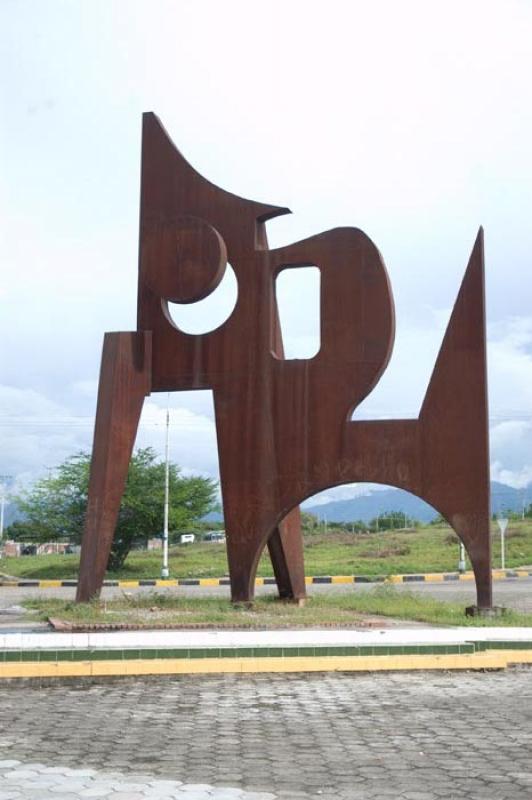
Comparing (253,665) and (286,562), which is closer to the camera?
(253,665)

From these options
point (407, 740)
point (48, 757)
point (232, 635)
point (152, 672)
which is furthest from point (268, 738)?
point (232, 635)

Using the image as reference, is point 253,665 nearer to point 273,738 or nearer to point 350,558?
point 273,738

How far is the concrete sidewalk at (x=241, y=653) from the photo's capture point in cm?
797

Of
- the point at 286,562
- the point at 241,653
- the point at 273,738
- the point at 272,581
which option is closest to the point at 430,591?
the point at 272,581

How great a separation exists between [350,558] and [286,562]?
59.3 ft

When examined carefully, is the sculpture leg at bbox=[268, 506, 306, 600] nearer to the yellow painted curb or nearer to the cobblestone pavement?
the yellow painted curb

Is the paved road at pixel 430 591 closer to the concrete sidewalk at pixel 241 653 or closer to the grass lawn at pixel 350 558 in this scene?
the grass lawn at pixel 350 558

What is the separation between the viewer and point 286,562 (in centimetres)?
1418

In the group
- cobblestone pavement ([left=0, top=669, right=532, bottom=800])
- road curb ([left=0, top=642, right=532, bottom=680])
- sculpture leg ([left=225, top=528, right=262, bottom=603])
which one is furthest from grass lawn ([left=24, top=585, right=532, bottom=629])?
cobblestone pavement ([left=0, top=669, right=532, bottom=800])

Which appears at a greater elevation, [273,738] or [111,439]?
[111,439]

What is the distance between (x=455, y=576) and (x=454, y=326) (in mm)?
13749

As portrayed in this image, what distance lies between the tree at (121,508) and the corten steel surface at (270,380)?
15290 mm

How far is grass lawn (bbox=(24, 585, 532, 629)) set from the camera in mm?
11453

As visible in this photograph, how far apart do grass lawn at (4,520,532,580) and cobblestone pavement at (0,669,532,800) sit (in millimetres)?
18357
